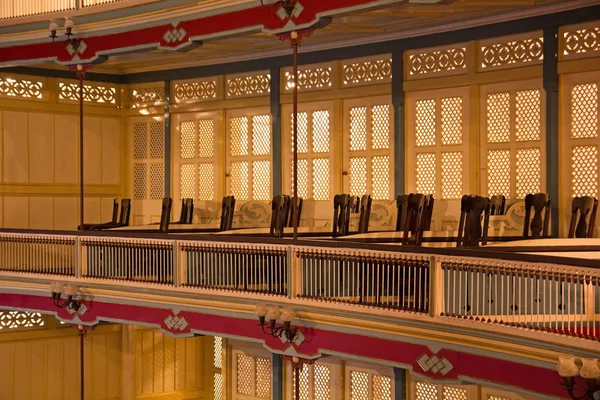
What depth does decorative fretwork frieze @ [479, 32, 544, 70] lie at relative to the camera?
37.0ft

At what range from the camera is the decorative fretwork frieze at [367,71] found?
1303cm

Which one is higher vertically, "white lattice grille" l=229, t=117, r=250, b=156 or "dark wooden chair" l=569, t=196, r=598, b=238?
"white lattice grille" l=229, t=117, r=250, b=156

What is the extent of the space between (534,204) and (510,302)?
2.53m

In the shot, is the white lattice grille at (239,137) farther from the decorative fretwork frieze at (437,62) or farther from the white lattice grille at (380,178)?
the decorative fretwork frieze at (437,62)

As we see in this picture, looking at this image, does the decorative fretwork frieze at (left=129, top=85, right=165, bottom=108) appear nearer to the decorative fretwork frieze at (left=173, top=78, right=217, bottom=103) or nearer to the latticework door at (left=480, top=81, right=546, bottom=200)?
the decorative fretwork frieze at (left=173, top=78, right=217, bottom=103)

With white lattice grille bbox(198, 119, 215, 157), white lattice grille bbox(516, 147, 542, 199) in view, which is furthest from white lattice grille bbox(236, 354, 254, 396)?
white lattice grille bbox(516, 147, 542, 199)

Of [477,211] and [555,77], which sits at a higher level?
[555,77]

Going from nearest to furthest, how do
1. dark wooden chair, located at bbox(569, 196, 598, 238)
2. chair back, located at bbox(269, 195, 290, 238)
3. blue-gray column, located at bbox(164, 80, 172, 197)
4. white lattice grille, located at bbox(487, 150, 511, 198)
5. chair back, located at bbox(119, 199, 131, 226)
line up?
dark wooden chair, located at bbox(569, 196, 598, 238), chair back, located at bbox(269, 195, 290, 238), white lattice grille, located at bbox(487, 150, 511, 198), chair back, located at bbox(119, 199, 131, 226), blue-gray column, located at bbox(164, 80, 172, 197)

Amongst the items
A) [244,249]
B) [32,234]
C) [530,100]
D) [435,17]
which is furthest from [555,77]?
[32,234]

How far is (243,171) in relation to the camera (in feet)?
49.5

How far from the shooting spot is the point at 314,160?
1409 cm

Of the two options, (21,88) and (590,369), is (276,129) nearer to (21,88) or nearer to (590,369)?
(21,88)

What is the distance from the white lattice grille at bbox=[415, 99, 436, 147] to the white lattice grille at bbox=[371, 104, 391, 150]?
1.62ft

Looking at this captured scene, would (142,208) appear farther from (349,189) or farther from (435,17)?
(435,17)
